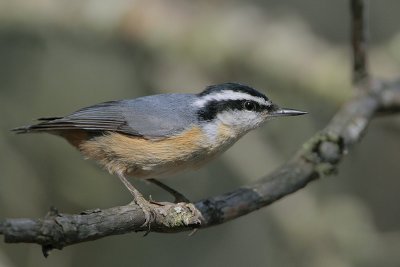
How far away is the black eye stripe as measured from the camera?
4.54 metres

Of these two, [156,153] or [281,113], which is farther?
[281,113]

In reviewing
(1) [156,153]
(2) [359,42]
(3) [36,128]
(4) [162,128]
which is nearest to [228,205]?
(1) [156,153]

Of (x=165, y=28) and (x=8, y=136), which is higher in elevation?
(x=165, y=28)

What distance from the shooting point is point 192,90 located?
604 centimetres

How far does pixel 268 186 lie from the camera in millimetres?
4316

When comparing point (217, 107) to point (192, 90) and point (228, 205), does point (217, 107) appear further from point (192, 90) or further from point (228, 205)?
point (192, 90)

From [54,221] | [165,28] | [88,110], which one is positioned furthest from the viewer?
[165,28]

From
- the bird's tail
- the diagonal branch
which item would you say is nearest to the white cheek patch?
the diagonal branch

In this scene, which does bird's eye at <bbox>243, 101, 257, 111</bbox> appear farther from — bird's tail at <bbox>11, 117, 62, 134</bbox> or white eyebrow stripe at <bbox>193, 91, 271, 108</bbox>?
bird's tail at <bbox>11, 117, 62, 134</bbox>

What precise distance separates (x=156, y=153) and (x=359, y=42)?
1.97 meters

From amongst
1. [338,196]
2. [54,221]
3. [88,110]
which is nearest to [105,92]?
[88,110]

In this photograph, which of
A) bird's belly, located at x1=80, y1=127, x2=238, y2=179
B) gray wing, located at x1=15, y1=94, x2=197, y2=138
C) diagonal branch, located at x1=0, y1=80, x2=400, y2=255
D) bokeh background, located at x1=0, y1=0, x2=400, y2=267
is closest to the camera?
diagonal branch, located at x1=0, y1=80, x2=400, y2=255

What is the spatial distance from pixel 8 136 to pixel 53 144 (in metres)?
0.35

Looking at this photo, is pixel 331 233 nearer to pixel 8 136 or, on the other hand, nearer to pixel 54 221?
pixel 8 136
